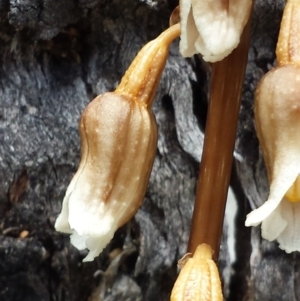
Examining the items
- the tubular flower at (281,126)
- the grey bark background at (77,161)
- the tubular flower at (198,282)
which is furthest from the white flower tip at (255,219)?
the grey bark background at (77,161)

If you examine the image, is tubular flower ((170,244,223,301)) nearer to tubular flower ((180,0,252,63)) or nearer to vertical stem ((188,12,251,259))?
vertical stem ((188,12,251,259))

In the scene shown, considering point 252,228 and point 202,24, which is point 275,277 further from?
point 202,24

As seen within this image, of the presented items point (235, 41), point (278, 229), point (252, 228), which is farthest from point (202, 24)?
point (252, 228)

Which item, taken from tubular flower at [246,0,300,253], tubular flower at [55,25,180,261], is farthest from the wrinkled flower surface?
tubular flower at [55,25,180,261]

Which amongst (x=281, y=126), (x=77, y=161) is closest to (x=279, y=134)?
(x=281, y=126)

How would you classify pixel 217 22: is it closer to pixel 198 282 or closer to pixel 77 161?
pixel 198 282

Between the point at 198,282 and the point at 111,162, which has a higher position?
the point at 111,162

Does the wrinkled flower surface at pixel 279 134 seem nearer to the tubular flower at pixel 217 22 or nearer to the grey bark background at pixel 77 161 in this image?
the tubular flower at pixel 217 22
